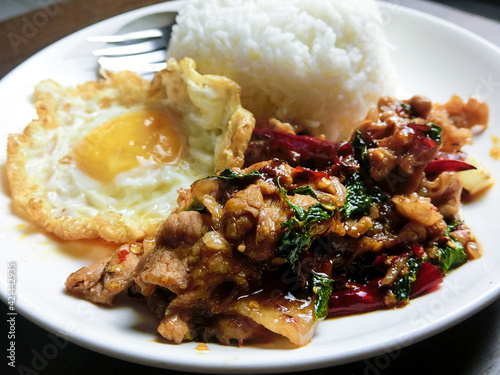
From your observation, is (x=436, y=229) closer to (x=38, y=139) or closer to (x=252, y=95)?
(x=252, y=95)

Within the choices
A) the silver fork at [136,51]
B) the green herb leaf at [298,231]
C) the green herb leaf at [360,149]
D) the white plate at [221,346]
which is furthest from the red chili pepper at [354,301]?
the silver fork at [136,51]

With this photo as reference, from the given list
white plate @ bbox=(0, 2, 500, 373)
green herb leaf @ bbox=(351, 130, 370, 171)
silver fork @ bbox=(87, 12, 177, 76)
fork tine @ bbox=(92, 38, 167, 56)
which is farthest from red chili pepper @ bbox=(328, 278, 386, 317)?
fork tine @ bbox=(92, 38, 167, 56)

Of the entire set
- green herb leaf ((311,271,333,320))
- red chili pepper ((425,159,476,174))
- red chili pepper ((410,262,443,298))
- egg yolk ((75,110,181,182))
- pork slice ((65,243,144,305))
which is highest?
red chili pepper ((425,159,476,174))

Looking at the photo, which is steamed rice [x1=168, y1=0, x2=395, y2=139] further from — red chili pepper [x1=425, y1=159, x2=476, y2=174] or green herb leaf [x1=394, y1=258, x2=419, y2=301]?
green herb leaf [x1=394, y1=258, x2=419, y2=301]

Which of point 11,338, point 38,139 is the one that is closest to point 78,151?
point 38,139

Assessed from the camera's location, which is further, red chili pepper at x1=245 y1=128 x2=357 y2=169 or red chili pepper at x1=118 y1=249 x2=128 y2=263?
red chili pepper at x1=245 y1=128 x2=357 y2=169

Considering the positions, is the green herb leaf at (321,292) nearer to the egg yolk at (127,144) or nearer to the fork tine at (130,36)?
the egg yolk at (127,144)
